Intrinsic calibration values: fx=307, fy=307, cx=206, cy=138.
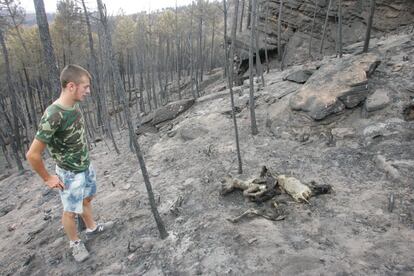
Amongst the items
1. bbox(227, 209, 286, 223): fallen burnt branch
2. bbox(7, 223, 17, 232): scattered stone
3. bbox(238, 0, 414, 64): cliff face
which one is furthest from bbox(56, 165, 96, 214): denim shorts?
bbox(238, 0, 414, 64): cliff face

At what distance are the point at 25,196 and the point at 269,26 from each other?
35.0ft

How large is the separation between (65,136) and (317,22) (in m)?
11.6

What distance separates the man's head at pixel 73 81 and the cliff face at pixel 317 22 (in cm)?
927

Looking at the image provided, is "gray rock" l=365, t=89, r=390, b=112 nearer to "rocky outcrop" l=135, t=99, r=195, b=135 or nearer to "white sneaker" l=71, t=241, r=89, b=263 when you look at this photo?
"white sneaker" l=71, t=241, r=89, b=263

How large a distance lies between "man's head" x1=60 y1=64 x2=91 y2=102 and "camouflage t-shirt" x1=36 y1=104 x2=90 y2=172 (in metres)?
0.13

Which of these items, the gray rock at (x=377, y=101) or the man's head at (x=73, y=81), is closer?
the man's head at (x=73, y=81)

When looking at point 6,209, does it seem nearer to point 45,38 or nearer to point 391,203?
point 45,38

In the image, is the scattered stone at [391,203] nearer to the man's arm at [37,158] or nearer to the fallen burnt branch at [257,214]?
the fallen burnt branch at [257,214]

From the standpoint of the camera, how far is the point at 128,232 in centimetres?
350

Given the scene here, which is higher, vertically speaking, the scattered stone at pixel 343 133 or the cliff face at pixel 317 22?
the cliff face at pixel 317 22

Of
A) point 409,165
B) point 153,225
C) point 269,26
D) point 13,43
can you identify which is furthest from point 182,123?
point 13,43

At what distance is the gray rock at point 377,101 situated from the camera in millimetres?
5086

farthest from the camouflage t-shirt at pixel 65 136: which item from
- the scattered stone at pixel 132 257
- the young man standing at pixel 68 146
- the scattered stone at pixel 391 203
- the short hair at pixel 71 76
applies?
the scattered stone at pixel 391 203

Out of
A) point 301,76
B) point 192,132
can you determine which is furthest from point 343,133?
point 192,132
